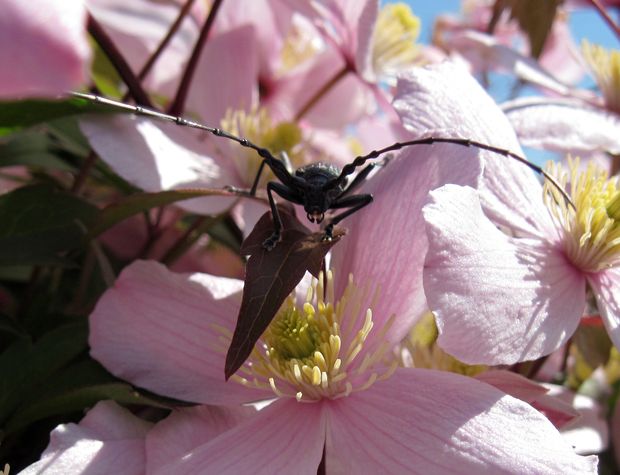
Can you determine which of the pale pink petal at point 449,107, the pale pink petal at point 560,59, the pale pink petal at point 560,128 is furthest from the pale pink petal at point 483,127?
the pale pink petal at point 560,59

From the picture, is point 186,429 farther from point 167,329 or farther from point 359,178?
point 359,178

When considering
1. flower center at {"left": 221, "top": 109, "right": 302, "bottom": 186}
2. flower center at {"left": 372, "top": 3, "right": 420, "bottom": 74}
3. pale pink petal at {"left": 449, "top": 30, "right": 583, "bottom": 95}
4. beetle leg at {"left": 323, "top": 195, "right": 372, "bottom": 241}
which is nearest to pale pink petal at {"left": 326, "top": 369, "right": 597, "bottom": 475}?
beetle leg at {"left": 323, "top": 195, "right": 372, "bottom": 241}

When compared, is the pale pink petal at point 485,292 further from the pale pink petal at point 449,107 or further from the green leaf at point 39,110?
the green leaf at point 39,110

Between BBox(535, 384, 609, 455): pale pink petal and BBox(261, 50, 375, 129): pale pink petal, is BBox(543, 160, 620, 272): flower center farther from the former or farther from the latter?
BBox(261, 50, 375, 129): pale pink petal

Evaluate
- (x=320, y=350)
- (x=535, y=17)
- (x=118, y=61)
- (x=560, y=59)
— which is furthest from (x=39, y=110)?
(x=560, y=59)

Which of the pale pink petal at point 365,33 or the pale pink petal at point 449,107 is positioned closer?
the pale pink petal at point 449,107

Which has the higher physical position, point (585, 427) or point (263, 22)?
point (263, 22)
